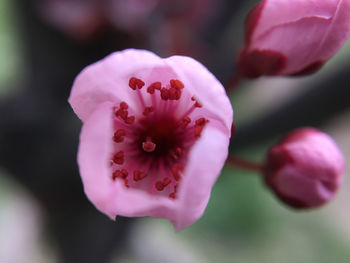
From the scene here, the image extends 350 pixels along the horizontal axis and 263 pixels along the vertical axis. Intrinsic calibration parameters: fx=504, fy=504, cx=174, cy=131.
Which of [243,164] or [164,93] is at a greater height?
[164,93]

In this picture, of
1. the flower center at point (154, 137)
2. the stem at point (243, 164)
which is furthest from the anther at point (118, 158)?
the stem at point (243, 164)

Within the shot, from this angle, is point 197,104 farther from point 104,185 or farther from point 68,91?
point 68,91

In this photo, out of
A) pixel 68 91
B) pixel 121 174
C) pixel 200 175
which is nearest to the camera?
pixel 200 175

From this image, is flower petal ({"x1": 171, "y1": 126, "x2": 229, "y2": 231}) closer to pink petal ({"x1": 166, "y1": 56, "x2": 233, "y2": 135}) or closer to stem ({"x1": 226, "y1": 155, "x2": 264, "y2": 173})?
pink petal ({"x1": 166, "y1": 56, "x2": 233, "y2": 135})

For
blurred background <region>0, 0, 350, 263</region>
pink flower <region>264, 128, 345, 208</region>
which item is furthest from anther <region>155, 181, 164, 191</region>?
blurred background <region>0, 0, 350, 263</region>

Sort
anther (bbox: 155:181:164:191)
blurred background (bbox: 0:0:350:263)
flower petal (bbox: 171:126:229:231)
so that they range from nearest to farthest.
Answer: flower petal (bbox: 171:126:229:231), anther (bbox: 155:181:164:191), blurred background (bbox: 0:0:350:263)

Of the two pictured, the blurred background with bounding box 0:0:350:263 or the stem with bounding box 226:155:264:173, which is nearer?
the stem with bounding box 226:155:264:173

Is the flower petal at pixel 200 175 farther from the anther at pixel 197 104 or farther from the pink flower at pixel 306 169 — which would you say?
the pink flower at pixel 306 169

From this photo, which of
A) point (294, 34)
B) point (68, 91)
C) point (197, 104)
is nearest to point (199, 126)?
point (197, 104)
